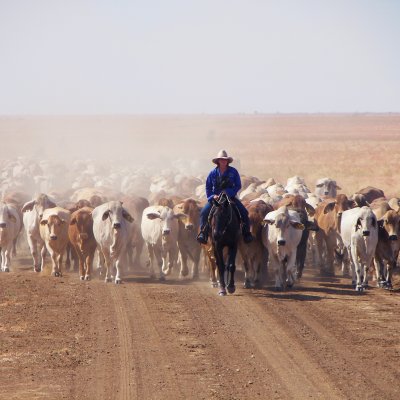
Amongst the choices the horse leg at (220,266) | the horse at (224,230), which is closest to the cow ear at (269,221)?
the horse at (224,230)

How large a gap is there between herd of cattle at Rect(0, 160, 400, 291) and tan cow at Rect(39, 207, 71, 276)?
2 cm

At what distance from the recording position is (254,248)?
1928 cm

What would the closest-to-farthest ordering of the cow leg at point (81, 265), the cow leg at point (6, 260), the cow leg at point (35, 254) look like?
the cow leg at point (81, 265)
the cow leg at point (35, 254)
the cow leg at point (6, 260)

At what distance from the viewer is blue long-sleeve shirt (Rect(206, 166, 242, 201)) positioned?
17.4 metres

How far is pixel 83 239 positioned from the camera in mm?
20625

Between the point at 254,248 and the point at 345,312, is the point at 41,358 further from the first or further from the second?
the point at 254,248

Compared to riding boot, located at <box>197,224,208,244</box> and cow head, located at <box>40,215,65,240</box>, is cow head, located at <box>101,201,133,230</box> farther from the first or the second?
riding boot, located at <box>197,224,208,244</box>

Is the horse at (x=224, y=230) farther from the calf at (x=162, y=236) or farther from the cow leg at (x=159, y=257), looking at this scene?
the cow leg at (x=159, y=257)

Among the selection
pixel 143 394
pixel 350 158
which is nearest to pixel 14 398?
pixel 143 394

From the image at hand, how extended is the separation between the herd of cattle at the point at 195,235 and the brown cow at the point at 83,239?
21mm

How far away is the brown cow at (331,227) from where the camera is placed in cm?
2198

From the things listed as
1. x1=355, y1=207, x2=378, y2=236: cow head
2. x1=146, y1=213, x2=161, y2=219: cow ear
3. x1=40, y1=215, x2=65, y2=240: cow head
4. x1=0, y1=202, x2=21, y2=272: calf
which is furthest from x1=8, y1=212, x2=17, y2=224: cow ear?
x1=355, y1=207, x2=378, y2=236: cow head

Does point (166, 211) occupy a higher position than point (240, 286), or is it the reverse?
point (166, 211)

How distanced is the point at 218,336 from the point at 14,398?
12.4ft
